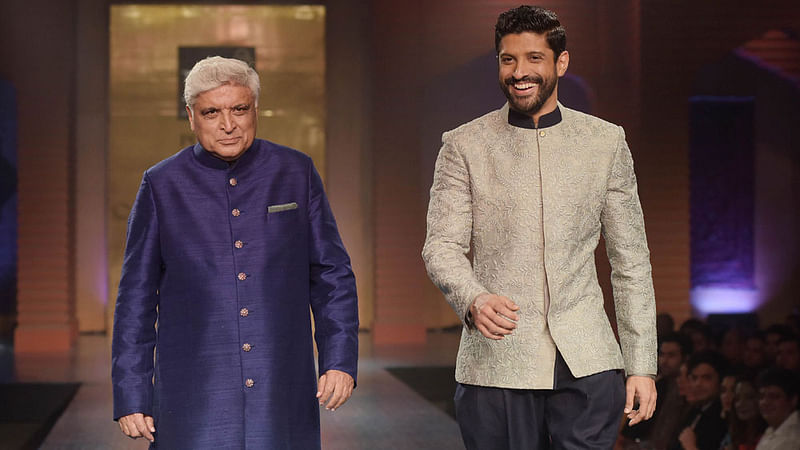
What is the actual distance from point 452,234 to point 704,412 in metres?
2.97

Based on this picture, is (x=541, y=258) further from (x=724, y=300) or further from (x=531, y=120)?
(x=724, y=300)

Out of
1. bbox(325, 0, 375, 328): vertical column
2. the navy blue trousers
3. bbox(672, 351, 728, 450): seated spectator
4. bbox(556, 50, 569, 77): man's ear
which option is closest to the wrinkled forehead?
bbox(556, 50, 569, 77): man's ear

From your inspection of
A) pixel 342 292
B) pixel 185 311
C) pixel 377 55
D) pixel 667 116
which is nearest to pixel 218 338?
pixel 185 311

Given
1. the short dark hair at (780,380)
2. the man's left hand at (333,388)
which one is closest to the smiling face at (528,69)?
the man's left hand at (333,388)

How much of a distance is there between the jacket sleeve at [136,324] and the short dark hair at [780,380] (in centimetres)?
286

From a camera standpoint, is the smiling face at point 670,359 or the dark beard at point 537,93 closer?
the dark beard at point 537,93

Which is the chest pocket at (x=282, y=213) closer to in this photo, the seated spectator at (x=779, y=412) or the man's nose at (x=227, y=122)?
the man's nose at (x=227, y=122)

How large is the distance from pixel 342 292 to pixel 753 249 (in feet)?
35.0

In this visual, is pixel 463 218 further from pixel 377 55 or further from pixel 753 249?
pixel 753 249

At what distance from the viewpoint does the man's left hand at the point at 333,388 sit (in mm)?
2314

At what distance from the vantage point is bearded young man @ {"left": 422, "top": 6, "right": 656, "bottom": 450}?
2141 millimetres

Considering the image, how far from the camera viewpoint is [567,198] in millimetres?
2201

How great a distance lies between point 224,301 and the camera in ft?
7.54

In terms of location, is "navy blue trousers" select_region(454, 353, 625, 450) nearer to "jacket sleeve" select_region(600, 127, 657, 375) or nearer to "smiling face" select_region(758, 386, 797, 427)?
"jacket sleeve" select_region(600, 127, 657, 375)
